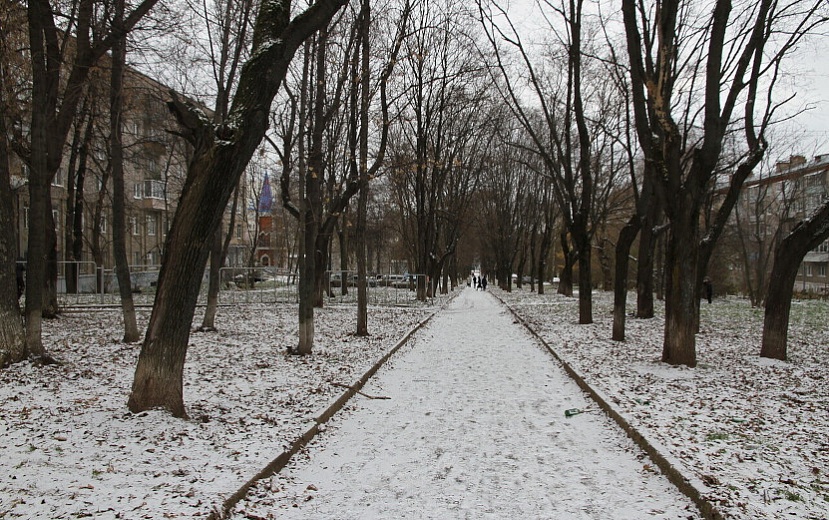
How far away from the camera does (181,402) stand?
6.25 meters

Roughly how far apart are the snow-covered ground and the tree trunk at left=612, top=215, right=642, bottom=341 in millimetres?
1386

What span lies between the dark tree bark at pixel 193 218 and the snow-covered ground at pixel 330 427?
14.8 inches

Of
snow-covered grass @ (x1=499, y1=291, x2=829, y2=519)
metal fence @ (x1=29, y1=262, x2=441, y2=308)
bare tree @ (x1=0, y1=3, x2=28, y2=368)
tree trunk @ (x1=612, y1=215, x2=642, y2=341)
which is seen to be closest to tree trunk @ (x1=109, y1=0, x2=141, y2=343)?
bare tree @ (x1=0, y1=3, x2=28, y2=368)

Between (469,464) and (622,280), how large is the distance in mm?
10603

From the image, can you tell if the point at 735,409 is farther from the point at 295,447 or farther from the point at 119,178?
the point at 119,178

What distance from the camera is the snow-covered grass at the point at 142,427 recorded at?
415 centimetres

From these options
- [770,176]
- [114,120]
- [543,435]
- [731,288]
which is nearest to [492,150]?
[770,176]

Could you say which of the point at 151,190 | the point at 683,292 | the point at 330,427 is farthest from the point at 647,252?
the point at 151,190

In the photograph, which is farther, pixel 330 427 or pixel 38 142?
pixel 38 142

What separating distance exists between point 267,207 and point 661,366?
4918cm

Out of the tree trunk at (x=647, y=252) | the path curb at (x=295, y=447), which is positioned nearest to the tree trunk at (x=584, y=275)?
the tree trunk at (x=647, y=252)

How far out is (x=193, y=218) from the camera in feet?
19.6

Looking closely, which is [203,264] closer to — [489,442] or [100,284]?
[489,442]

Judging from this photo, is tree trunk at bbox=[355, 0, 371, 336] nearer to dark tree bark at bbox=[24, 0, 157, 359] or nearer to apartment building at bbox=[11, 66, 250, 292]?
apartment building at bbox=[11, 66, 250, 292]
